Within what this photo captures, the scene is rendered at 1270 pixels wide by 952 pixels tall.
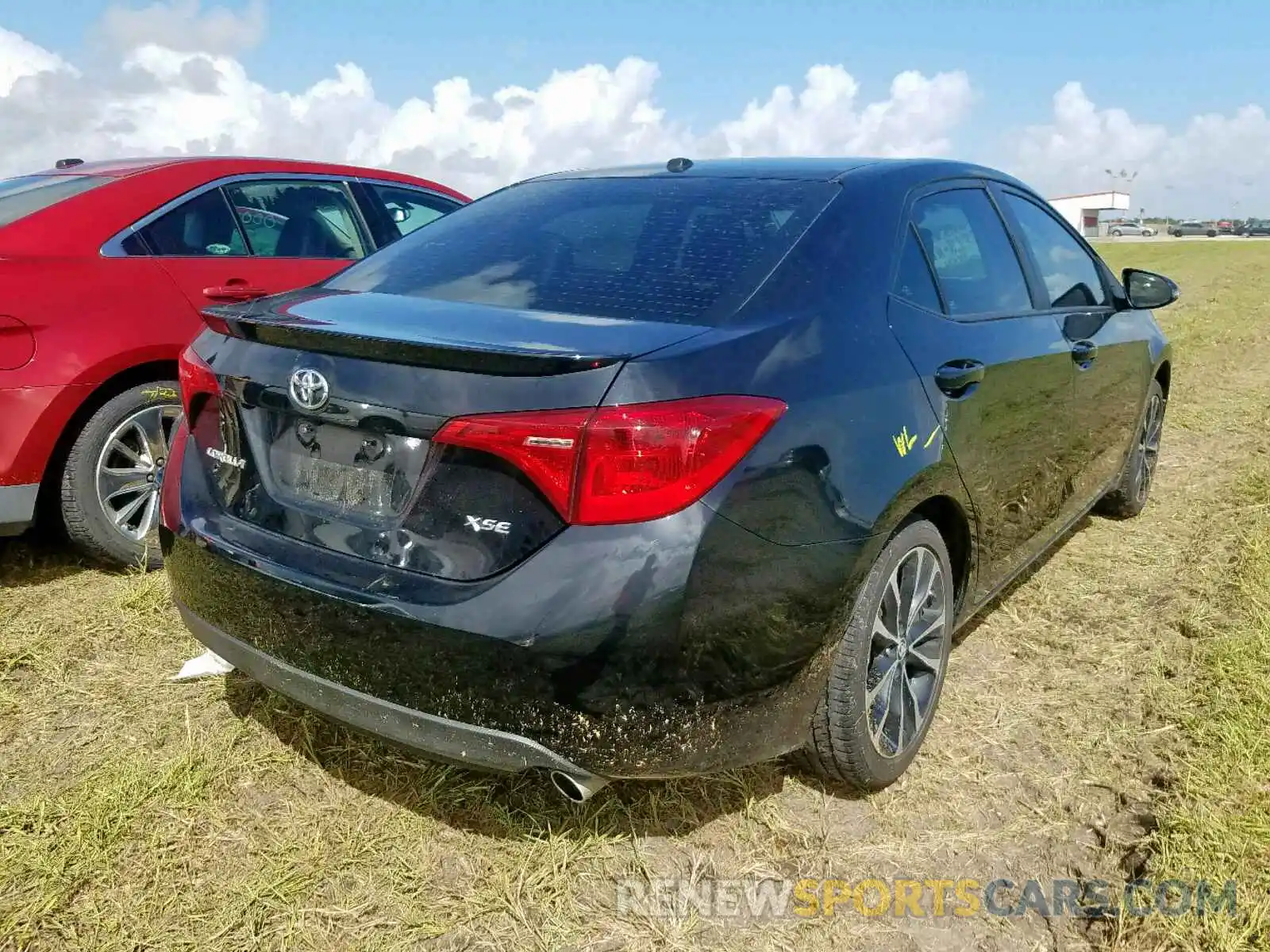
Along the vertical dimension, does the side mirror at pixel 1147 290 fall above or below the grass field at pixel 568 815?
above

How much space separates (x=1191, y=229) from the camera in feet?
278

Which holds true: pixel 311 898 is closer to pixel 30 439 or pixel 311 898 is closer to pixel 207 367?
pixel 207 367

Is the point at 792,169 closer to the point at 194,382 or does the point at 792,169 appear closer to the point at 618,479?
the point at 618,479

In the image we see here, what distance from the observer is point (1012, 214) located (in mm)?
3408

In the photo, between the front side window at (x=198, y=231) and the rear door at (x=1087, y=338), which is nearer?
the rear door at (x=1087, y=338)

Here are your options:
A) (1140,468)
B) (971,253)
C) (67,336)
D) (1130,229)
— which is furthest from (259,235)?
(1130,229)

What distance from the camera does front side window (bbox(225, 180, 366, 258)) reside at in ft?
14.6

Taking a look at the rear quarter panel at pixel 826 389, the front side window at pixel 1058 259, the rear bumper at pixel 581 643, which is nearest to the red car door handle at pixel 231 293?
the rear bumper at pixel 581 643

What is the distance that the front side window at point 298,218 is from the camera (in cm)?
445

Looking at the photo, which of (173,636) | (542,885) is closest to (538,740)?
(542,885)

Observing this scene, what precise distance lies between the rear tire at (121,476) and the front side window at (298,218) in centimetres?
93

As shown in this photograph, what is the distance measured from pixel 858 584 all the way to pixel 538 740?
769mm

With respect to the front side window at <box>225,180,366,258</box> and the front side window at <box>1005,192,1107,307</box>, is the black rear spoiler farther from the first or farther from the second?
the front side window at <box>225,180,366,258</box>

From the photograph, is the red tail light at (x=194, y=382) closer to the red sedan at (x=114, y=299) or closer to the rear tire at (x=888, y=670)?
the red sedan at (x=114, y=299)
